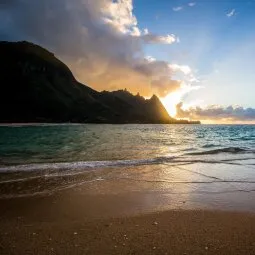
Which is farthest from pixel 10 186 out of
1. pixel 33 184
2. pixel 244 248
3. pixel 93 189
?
pixel 244 248

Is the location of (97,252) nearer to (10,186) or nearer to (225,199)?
(225,199)

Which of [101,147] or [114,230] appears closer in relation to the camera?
[114,230]

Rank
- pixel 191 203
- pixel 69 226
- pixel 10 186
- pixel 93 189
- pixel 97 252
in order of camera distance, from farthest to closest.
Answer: pixel 10 186
pixel 93 189
pixel 191 203
pixel 69 226
pixel 97 252

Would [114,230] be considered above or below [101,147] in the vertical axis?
above

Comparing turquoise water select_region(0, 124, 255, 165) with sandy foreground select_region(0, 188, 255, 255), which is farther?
turquoise water select_region(0, 124, 255, 165)

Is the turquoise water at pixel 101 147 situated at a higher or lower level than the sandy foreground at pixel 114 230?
lower

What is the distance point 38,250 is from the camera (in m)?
5.33

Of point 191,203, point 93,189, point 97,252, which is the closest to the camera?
point 97,252

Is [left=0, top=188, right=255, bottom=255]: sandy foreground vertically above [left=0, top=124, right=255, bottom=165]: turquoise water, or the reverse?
[left=0, top=188, right=255, bottom=255]: sandy foreground

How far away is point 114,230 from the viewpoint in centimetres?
638

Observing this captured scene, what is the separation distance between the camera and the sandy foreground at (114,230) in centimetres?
542

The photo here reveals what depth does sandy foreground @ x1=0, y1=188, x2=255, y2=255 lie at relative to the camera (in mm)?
5418

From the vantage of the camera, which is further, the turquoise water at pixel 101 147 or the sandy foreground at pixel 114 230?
the turquoise water at pixel 101 147

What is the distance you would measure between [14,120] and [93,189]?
189m
